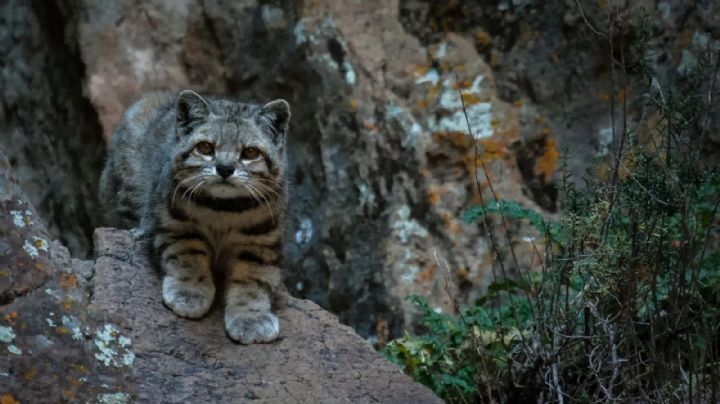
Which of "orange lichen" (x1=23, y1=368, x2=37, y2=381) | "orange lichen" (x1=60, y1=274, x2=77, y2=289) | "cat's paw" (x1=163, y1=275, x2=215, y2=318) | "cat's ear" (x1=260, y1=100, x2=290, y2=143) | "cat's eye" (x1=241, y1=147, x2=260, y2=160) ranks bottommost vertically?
"cat's paw" (x1=163, y1=275, x2=215, y2=318)

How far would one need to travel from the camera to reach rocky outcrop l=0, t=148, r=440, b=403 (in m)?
3.69

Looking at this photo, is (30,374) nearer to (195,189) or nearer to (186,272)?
(186,272)

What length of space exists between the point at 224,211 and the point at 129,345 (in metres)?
1.56

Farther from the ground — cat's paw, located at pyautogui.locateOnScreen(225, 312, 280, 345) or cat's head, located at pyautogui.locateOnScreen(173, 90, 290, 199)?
cat's head, located at pyautogui.locateOnScreen(173, 90, 290, 199)

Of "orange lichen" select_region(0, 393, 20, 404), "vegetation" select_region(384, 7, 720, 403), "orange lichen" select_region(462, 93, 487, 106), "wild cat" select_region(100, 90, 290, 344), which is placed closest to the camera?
"orange lichen" select_region(0, 393, 20, 404)

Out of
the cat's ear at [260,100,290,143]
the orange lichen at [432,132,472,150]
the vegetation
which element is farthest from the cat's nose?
the orange lichen at [432,132,472,150]

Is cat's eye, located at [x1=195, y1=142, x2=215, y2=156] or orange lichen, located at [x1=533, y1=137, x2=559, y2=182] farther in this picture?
orange lichen, located at [x1=533, y1=137, x2=559, y2=182]

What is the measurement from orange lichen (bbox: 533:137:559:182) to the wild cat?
2412 millimetres

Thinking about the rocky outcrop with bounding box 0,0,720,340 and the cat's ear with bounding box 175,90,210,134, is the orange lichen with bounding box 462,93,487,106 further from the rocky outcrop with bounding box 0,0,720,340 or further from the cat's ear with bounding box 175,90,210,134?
the cat's ear with bounding box 175,90,210,134

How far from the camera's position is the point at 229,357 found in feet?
17.0

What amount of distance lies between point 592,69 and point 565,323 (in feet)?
9.94

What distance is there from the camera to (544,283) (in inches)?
206

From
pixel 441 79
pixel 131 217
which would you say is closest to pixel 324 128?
pixel 441 79

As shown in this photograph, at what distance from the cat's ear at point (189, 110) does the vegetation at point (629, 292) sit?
1.59m
